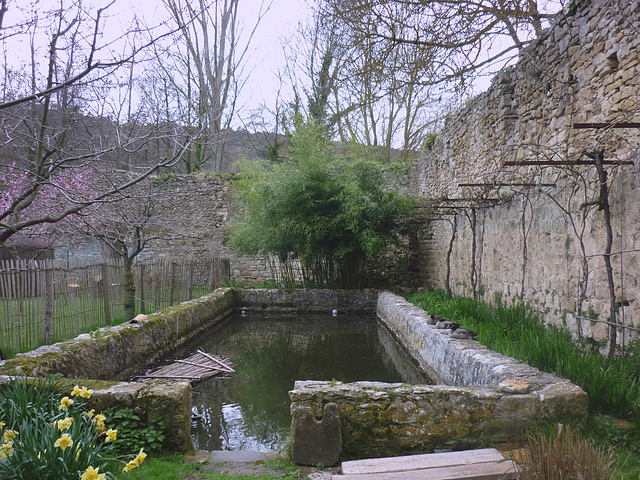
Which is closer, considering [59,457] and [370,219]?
[59,457]

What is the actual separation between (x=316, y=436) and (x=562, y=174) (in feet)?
12.0

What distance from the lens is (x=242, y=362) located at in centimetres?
576

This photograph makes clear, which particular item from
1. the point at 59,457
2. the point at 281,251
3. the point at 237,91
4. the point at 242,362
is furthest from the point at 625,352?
the point at 237,91

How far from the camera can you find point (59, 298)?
15.5 feet

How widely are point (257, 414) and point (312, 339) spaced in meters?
3.21

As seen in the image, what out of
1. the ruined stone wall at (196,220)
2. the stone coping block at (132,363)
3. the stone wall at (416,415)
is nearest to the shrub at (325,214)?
the stone coping block at (132,363)

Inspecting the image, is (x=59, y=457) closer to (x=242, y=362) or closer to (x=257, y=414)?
(x=257, y=414)

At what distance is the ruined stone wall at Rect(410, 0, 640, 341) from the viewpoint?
3.46 m

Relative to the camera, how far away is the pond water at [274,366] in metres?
3.66

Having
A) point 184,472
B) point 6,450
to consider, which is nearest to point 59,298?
point 184,472

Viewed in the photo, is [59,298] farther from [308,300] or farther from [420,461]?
[308,300]

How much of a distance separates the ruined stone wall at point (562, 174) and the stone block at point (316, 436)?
99.4 inches

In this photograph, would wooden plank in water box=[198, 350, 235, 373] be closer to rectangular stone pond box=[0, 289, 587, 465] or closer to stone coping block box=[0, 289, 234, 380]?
stone coping block box=[0, 289, 234, 380]

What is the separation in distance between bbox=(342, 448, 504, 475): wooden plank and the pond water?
1146 mm
